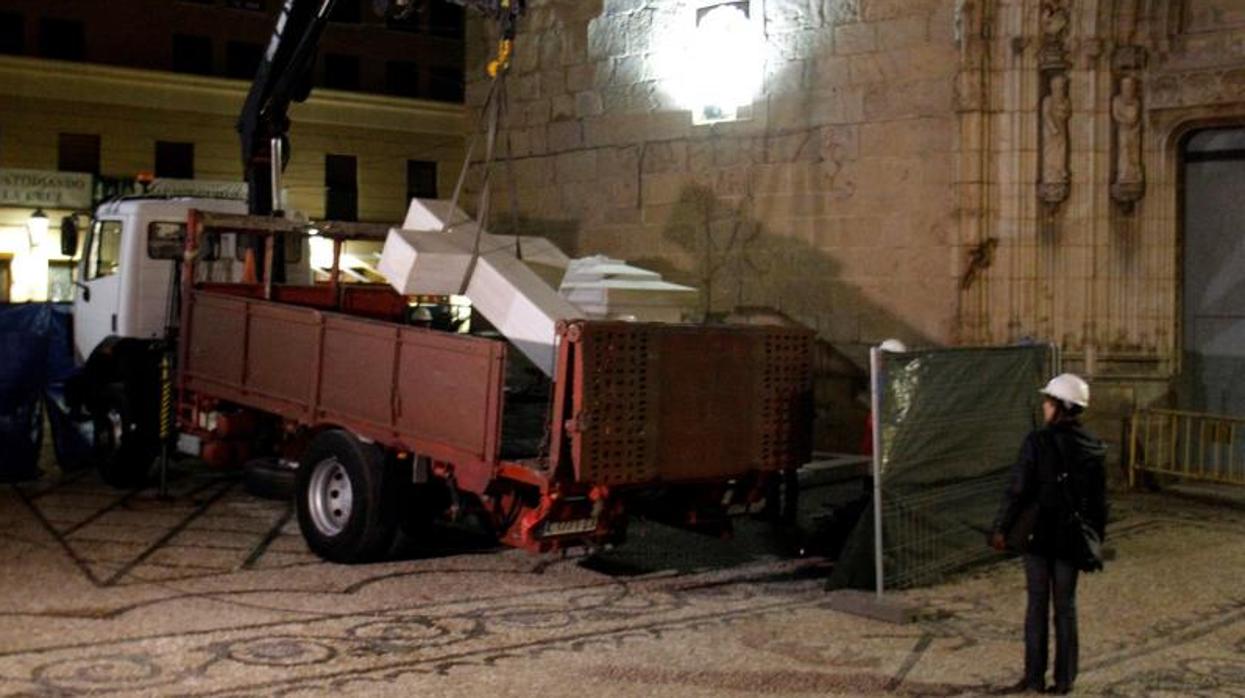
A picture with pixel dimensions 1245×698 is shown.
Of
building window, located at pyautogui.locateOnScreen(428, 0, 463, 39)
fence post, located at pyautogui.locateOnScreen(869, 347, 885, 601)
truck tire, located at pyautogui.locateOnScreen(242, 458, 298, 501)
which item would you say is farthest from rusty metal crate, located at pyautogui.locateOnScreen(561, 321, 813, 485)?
building window, located at pyautogui.locateOnScreen(428, 0, 463, 39)

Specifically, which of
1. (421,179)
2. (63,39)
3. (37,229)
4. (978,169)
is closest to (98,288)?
(978,169)

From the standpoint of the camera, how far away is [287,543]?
11359mm

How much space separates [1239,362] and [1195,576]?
4797mm

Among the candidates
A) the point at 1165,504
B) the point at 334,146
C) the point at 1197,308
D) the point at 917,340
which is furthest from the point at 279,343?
the point at 334,146

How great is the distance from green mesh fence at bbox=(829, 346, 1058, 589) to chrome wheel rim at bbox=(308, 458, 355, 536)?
11.6ft

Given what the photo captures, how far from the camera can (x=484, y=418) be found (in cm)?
936

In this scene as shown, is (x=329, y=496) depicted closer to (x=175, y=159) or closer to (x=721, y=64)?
(x=721, y=64)

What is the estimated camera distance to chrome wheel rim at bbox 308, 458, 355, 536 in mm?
10609

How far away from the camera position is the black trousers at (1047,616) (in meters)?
7.35

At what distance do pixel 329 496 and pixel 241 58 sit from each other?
112 ft

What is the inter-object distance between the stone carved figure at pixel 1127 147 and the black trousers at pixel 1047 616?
785 cm

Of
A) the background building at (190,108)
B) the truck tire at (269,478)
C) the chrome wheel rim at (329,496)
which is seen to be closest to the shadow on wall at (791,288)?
the truck tire at (269,478)

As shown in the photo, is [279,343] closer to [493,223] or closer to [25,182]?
[493,223]

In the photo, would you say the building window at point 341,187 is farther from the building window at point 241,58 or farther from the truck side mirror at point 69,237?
the truck side mirror at point 69,237
